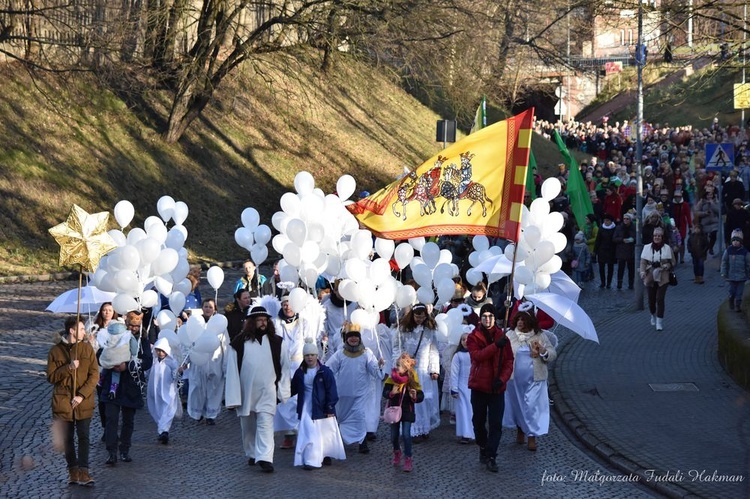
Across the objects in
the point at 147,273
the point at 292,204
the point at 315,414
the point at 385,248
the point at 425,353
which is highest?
the point at 292,204

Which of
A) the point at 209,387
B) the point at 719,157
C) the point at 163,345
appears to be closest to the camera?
the point at 163,345

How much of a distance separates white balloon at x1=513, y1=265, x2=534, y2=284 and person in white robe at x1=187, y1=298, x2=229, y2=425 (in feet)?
11.3

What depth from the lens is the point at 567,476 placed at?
444 inches

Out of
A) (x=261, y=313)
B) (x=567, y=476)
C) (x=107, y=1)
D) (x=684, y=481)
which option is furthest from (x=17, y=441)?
(x=107, y=1)

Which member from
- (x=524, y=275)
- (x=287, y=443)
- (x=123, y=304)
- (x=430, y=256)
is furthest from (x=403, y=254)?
(x=123, y=304)

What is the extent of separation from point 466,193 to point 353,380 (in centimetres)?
222

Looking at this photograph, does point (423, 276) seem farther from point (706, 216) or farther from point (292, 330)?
point (706, 216)

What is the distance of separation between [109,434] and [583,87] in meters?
74.4

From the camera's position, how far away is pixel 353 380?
1252 centimetres

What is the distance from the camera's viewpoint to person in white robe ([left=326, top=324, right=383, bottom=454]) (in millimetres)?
12414

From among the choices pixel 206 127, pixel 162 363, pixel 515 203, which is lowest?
pixel 162 363

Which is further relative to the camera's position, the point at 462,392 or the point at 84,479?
the point at 462,392

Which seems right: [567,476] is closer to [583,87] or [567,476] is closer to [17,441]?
[17,441]

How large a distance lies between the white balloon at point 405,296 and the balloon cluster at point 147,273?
8.13 feet
